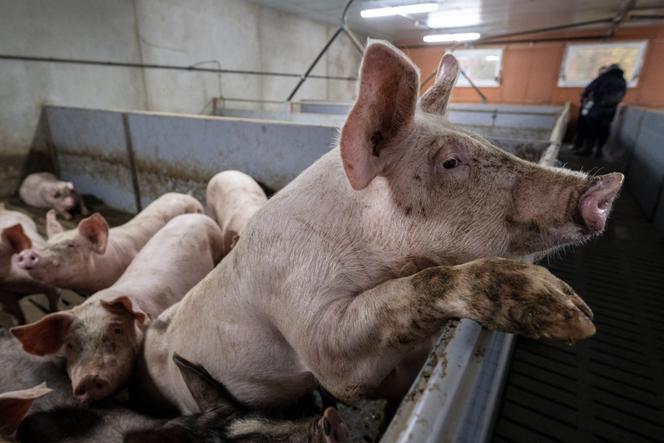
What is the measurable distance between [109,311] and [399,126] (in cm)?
188

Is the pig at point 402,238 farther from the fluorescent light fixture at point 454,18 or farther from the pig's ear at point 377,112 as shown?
the fluorescent light fixture at point 454,18

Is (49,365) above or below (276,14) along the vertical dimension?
below

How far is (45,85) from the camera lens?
6285 millimetres

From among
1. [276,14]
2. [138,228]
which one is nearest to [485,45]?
[276,14]

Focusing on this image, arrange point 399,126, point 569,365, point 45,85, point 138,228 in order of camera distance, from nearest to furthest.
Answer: point 399,126 → point 569,365 → point 138,228 → point 45,85

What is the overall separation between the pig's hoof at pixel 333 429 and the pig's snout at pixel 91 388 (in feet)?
4.09

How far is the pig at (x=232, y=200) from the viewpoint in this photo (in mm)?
3296

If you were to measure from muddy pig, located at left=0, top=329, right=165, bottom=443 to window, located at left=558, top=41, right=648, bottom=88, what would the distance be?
17.9 m

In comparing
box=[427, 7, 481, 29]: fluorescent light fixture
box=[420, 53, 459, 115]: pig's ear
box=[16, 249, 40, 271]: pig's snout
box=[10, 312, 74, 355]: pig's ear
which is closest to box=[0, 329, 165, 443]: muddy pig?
box=[10, 312, 74, 355]: pig's ear

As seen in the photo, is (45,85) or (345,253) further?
(45,85)

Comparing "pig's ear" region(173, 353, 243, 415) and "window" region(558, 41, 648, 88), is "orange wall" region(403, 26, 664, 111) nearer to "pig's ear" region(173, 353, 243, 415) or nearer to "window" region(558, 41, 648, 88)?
"window" region(558, 41, 648, 88)

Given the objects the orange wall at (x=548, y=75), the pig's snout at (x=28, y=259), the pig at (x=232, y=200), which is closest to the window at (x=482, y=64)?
the orange wall at (x=548, y=75)

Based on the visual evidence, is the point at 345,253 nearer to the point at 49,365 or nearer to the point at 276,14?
the point at 49,365

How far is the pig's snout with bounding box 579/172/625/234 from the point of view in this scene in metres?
0.92
